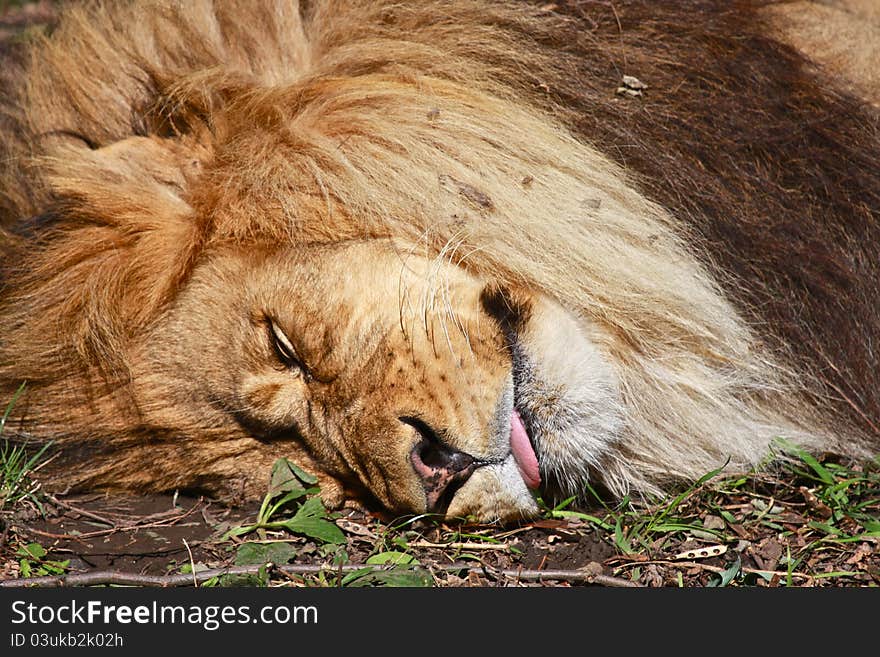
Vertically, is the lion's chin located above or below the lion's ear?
below

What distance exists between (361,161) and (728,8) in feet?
3.63

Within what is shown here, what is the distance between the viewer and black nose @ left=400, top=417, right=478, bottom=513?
8.55ft

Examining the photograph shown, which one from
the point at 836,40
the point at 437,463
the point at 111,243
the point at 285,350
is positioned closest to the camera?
the point at 437,463

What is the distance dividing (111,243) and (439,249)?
2.82 feet

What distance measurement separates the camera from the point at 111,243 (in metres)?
2.94

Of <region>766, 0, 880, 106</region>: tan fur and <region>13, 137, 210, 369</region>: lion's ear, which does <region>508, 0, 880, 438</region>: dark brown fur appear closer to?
<region>766, 0, 880, 106</region>: tan fur

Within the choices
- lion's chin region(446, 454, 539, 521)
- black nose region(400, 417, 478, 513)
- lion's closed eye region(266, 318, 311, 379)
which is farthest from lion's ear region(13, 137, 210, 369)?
lion's chin region(446, 454, 539, 521)

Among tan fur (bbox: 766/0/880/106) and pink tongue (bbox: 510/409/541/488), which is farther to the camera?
tan fur (bbox: 766/0/880/106)

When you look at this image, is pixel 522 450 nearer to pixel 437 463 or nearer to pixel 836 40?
pixel 437 463

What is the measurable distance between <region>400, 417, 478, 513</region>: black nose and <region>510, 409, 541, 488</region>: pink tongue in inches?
4.8

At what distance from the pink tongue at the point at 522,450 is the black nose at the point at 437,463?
0.12 metres

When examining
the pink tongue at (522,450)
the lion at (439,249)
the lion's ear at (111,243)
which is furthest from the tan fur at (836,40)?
the lion's ear at (111,243)

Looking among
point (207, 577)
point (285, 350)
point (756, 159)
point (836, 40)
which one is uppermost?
point (836, 40)

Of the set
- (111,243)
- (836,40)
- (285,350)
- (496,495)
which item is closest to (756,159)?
(836,40)
